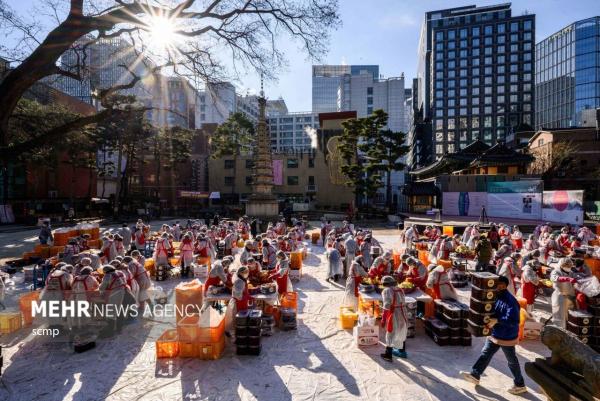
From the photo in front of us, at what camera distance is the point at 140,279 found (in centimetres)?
924

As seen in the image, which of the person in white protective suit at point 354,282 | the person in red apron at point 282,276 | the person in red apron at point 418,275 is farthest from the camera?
the person in red apron at point 282,276

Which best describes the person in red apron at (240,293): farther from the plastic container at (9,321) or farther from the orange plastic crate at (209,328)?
the plastic container at (9,321)

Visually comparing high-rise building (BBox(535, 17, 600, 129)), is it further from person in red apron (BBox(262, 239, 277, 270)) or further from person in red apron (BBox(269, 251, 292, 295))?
person in red apron (BBox(269, 251, 292, 295))

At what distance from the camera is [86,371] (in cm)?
618

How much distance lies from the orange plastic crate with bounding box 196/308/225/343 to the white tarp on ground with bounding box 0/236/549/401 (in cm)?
45

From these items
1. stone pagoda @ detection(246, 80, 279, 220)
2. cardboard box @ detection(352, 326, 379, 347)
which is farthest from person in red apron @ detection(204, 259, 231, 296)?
stone pagoda @ detection(246, 80, 279, 220)

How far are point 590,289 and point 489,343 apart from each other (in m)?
3.09

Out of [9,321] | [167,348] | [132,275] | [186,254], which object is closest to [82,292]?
[132,275]

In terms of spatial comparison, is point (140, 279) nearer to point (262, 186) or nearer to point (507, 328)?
point (507, 328)

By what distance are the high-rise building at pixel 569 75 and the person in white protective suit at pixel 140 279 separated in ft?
341

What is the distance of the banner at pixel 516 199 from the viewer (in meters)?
27.1

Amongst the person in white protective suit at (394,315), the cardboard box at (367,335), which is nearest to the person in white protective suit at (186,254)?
the cardboard box at (367,335)

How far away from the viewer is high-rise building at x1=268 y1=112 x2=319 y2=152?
10181cm

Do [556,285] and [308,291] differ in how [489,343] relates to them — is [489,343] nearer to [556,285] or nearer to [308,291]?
[556,285]
